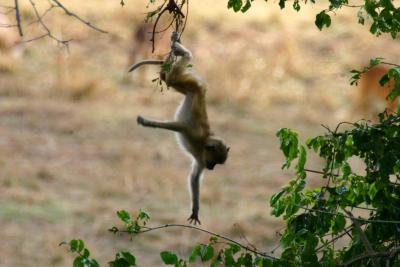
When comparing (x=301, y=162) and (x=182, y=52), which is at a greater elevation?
(x=182, y=52)

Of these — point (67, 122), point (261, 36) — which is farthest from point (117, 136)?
point (261, 36)

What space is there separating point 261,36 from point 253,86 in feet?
10.4

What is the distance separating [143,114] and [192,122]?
31.5 feet

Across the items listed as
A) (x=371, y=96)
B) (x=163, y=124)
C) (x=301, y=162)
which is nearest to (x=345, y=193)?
(x=301, y=162)

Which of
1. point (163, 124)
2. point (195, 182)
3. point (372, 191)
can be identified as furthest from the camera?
point (195, 182)

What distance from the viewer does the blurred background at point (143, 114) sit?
42.2 ft

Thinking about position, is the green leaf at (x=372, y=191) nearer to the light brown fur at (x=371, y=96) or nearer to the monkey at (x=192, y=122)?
the monkey at (x=192, y=122)

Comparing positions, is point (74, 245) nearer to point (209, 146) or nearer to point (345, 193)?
point (345, 193)

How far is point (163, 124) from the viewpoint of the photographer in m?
6.43

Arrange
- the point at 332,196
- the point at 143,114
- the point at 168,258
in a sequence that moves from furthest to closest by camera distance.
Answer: the point at 143,114 → the point at 332,196 → the point at 168,258

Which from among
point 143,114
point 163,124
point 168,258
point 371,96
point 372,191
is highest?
point 371,96

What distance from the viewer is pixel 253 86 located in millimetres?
17766

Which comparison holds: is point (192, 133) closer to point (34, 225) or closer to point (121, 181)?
point (34, 225)

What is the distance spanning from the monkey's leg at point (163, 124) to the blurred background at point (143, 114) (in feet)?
12.2
